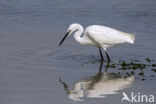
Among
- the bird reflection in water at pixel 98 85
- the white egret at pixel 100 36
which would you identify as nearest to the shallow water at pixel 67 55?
the bird reflection in water at pixel 98 85

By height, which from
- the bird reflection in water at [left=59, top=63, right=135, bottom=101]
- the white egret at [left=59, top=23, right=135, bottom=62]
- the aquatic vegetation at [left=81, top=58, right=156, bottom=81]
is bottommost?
the aquatic vegetation at [left=81, top=58, right=156, bottom=81]

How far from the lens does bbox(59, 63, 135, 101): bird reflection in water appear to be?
9.38 meters

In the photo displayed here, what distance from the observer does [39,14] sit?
1747 cm

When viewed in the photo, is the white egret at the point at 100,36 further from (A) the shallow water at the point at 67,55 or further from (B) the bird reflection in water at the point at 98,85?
(B) the bird reflection in water at the point at 98,85

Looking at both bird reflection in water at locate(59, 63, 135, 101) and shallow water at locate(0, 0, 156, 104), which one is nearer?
bird reflection in water at locate(59, 63, 135, 101)

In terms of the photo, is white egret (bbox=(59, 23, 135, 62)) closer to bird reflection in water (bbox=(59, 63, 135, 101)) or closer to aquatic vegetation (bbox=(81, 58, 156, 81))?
aquatic vegetation (bbox=(81, 58, 156, 81))

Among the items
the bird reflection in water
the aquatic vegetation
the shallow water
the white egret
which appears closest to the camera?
the bird reflection in water

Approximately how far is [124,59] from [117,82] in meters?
2.06

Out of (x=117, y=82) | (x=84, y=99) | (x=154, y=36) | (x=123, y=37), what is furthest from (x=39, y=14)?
(x=84, y=99)

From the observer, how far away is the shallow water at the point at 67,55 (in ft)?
31.3

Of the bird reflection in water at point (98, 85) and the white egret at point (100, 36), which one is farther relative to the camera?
the white egret at point (100, 36)

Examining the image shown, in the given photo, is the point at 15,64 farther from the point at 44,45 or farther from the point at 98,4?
the point at 98,4

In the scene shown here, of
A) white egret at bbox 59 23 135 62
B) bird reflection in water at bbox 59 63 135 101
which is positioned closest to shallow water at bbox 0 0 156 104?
bird reflection in water at bbox 59 63 135 101

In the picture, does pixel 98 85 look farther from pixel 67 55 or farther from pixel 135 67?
pixel 67 55
